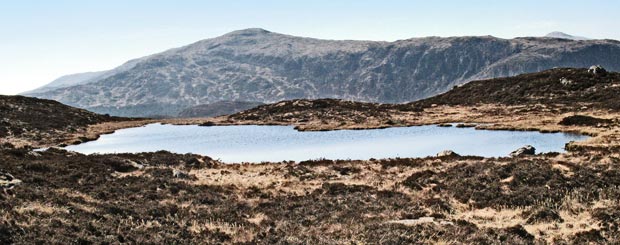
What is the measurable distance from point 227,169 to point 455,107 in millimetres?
85770

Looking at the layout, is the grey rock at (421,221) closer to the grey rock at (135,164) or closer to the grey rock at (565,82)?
the grey rock at (135,164)

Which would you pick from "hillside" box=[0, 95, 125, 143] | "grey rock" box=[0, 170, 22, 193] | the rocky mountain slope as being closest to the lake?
"hillside" box=[0, 95, 125, 143]

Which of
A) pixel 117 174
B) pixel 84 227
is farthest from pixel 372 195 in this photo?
pixel 117 174

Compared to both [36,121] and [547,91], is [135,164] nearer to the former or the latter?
[36,121]

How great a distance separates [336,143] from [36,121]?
57982 millimetres

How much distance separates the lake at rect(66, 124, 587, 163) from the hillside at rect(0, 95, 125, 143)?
798 cm

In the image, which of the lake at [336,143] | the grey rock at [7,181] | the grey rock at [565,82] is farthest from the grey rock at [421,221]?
the grey rock at [565,82]

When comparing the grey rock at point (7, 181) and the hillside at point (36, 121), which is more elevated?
the hillside at point (36, 121)

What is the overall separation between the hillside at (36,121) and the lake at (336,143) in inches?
314

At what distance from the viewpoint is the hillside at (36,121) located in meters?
70.5

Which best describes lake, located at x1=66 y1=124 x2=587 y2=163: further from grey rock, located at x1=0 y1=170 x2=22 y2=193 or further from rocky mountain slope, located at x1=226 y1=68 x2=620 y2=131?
grey rock, located at x1=0 y1=170 x2=22 y2=193

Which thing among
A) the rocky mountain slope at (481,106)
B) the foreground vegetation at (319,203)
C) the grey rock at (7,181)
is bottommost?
the foreground vegetation at (319,203)

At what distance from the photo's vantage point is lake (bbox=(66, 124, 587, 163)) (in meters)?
49.1

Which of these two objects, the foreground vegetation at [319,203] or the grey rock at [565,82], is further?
the grey rock at [565,82]
